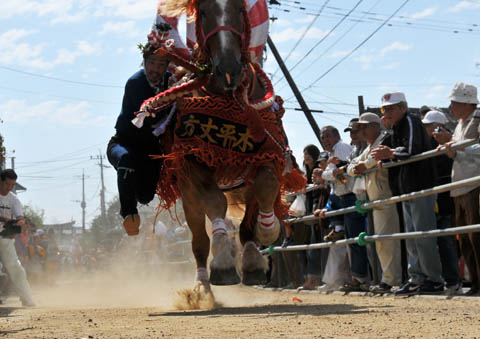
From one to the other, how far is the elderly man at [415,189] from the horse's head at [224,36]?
2169 millimetres

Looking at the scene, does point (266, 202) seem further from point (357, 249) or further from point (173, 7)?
point (357, 249)

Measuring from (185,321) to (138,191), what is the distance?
6.87ft

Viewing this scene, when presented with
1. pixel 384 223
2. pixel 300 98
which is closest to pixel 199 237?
pixel 384 223

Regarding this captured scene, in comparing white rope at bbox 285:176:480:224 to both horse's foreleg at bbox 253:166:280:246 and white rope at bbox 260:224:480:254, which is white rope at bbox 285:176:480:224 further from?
horse's foreleg at bbox 253:166:280:246

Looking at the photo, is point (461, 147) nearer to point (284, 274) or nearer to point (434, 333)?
point (434, 333)

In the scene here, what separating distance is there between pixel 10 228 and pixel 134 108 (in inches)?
154

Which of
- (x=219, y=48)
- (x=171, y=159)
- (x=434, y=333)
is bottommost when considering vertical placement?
(x=434, y=333)

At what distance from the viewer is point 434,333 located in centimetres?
372

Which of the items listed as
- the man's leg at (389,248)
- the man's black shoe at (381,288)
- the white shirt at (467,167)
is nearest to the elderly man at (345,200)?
→ the man's black shoe at (381,288)

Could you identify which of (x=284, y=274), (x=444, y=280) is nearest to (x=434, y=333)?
(x=444, y=280)

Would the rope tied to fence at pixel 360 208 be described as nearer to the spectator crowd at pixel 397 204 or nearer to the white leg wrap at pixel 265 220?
the spectator crowd at pixel 397 204

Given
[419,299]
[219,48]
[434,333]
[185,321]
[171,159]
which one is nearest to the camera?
[434,333]

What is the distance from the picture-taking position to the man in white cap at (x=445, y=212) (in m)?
6.81

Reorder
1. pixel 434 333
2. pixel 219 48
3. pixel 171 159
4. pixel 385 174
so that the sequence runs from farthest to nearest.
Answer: pixel 385 174 → pixel 171 159 → pixel 219 48 → pixel 434 333
